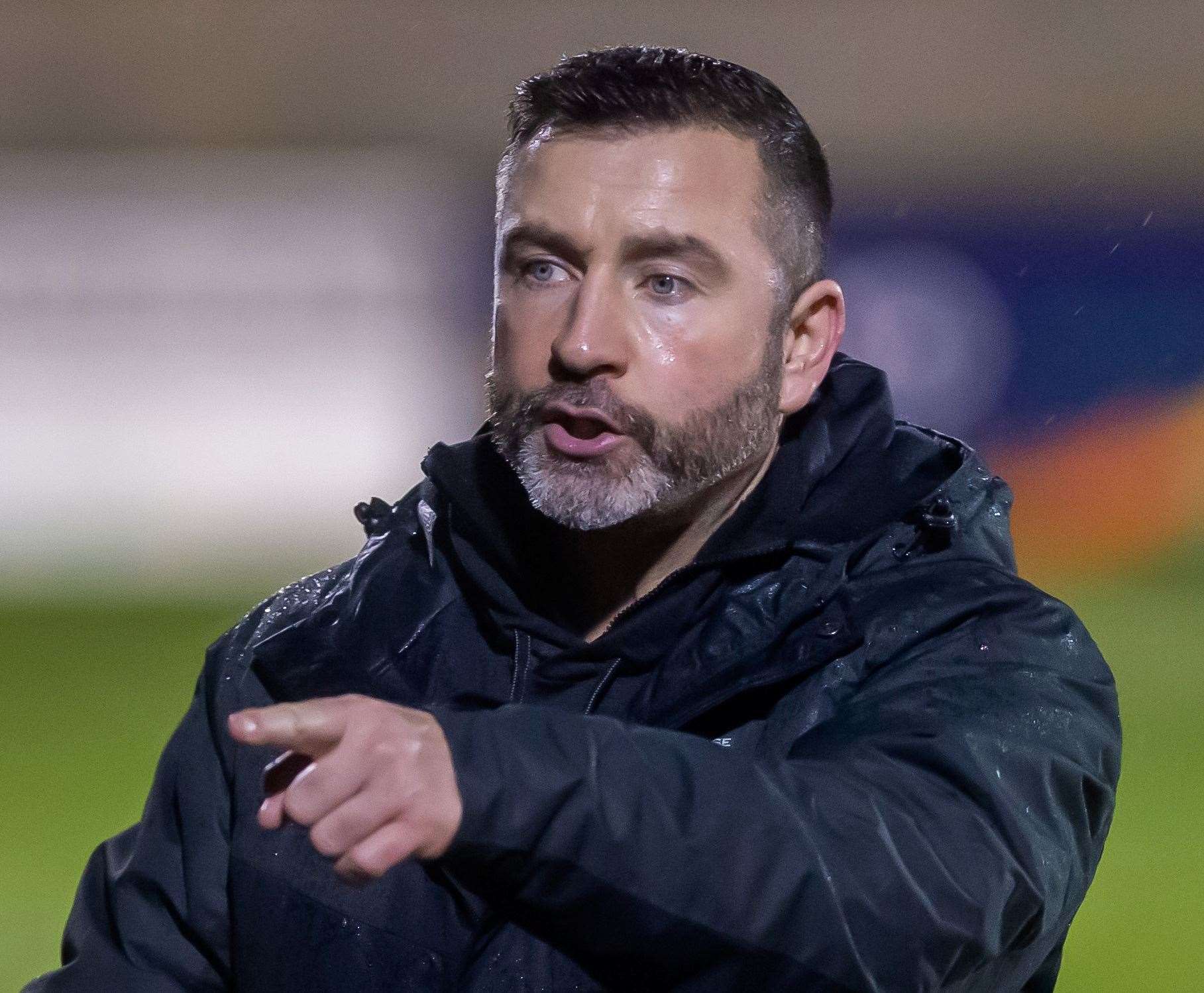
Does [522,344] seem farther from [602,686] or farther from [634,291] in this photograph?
[602,686]

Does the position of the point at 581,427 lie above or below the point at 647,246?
below

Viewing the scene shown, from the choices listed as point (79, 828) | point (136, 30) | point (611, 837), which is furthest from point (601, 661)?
point (136, 30)

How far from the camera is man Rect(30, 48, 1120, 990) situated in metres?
1.52

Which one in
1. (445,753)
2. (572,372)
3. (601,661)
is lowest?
(601,661)

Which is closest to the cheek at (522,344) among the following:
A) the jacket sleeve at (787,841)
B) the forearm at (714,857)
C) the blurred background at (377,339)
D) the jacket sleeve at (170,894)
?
the jacket sleeve at (170,894)

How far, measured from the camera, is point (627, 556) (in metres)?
2.31

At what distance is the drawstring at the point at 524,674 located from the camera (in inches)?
82.8

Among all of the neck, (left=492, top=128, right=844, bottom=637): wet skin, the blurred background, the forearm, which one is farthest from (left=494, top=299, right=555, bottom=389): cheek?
the blurred background

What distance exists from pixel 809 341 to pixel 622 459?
38 centimetres

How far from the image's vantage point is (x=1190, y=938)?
206 inches

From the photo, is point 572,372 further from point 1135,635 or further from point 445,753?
point 1135,635

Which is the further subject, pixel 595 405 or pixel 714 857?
pixel 595 405

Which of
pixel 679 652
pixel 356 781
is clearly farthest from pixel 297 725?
pixel 679 652

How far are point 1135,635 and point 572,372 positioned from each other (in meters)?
7.69
